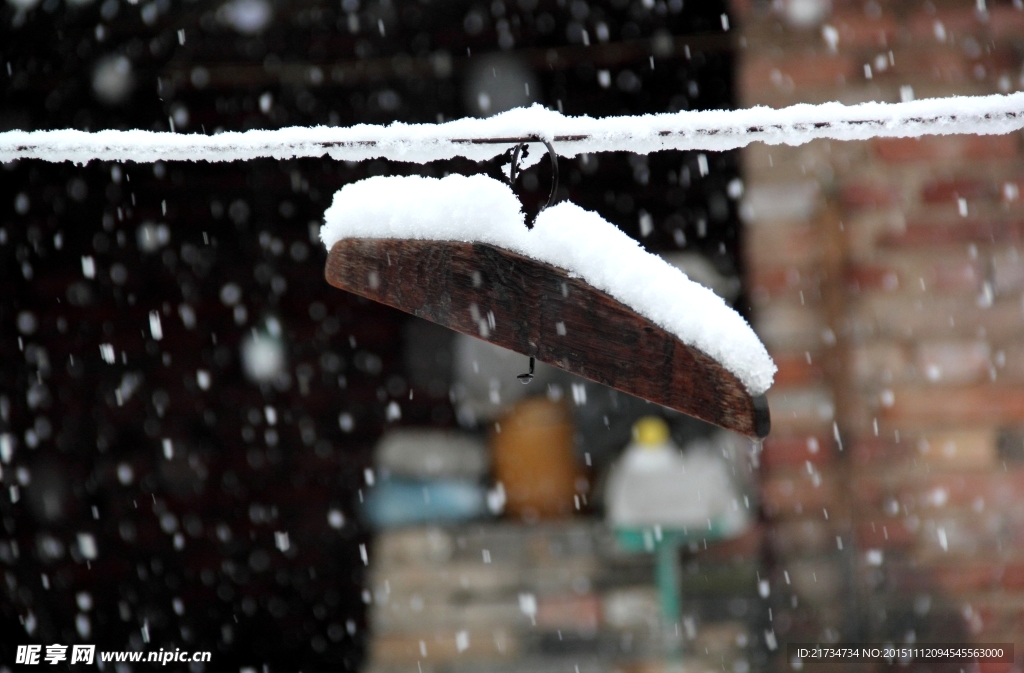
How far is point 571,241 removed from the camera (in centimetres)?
69

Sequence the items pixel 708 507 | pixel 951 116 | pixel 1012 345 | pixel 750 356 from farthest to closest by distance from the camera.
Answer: pixel 708 507 → pixel 1012 345 → pixel 951 116 → pixel 750 356

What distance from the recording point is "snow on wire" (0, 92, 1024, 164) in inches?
31.5

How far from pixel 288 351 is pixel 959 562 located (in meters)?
1.79

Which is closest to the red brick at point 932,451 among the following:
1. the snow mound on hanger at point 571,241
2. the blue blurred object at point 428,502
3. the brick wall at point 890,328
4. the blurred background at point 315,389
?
the brick wall at point 890,328

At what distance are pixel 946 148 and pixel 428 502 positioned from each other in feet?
4.73

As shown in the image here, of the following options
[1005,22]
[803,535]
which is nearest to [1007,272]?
[1005,22]

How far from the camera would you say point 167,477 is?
2.35 meters

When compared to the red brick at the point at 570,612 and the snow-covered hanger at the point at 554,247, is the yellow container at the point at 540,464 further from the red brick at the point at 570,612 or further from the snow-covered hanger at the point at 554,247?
the snow-covered hanger at the point at 554,247

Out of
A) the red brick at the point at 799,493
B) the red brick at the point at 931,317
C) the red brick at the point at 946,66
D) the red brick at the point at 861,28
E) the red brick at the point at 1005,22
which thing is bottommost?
the red brick at the point at 799,493

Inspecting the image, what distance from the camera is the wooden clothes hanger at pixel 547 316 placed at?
0.64 m

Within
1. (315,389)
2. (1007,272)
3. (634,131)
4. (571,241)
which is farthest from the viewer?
(315,389)

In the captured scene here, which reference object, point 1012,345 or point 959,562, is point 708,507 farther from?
point 1012,345

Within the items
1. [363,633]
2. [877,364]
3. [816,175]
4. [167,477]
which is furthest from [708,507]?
[167,477]

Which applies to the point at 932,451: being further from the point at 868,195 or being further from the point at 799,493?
the point at 868,195
